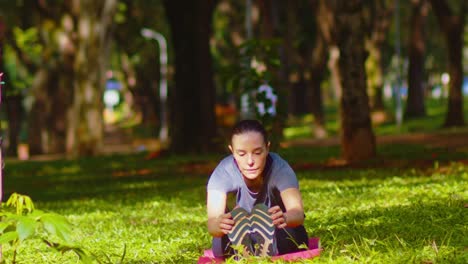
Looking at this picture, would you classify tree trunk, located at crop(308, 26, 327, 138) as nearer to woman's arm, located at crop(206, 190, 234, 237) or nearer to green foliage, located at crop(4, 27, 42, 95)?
green foliage, located at crop(4, 27, 42, 95)

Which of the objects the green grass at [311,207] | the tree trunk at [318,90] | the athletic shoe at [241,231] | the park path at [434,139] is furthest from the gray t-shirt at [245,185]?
the tree trunk at [318,90]

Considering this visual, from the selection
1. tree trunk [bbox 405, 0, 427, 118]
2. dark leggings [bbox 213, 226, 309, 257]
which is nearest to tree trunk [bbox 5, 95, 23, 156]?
tree trunk [bbox 405, 0, 427, 118]

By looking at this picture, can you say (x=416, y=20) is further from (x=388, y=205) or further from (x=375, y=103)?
(x=388, y=205)

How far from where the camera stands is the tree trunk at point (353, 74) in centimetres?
1817

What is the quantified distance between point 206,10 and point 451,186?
1380 cm

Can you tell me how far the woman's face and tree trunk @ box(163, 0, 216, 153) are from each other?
59.3ft

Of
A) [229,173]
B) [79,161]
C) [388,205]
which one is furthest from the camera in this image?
[79,161]

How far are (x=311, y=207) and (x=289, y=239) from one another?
14.1 ft

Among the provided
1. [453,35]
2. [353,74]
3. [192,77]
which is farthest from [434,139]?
[353,74]

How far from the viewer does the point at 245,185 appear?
6.76 m

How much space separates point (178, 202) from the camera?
13.4 m

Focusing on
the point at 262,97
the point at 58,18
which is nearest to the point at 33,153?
the point at 58,18

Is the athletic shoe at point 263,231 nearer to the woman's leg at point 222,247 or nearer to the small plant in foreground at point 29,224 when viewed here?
the woman's leg at point 222,247

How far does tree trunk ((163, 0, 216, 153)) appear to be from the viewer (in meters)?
24.6
